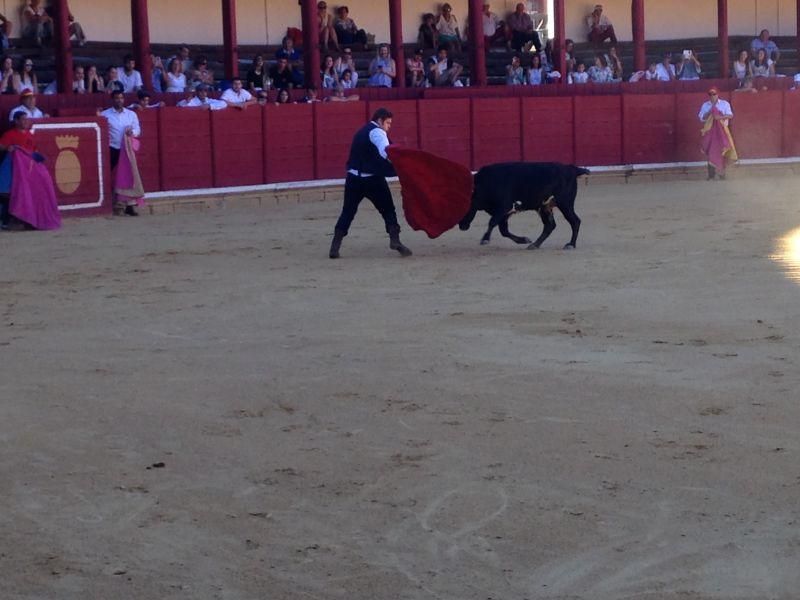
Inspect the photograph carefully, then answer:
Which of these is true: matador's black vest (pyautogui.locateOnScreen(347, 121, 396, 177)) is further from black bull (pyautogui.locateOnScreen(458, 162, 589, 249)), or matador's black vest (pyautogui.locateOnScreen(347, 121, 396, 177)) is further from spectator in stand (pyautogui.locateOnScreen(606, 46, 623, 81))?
spectator in stand (pyautogui.locateOnScreen(606, 46, 623, 81))

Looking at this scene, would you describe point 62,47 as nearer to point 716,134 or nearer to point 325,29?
point 325,29

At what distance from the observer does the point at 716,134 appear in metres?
21.5

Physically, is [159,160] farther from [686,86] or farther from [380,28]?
[686,86]

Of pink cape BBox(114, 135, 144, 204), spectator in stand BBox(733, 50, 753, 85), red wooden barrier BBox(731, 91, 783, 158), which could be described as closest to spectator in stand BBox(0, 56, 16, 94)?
pink cape BBox(114, 135, 144, 204)

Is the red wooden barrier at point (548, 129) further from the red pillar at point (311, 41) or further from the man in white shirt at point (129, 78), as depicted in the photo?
the man in white shirt at point (129, 78)

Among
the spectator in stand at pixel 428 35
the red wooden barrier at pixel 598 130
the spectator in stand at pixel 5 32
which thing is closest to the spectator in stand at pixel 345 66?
the spectator in stand at pixel 428 35

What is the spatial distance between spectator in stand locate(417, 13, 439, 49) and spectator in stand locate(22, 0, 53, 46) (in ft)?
21.3

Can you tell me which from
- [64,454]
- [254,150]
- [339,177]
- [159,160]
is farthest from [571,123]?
[64,454]

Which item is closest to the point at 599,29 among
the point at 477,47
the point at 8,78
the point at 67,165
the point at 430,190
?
the point at 477,47

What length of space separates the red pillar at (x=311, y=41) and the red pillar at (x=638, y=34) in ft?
20.4

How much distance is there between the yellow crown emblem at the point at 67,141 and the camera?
1591cm

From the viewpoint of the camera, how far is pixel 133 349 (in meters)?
7.66

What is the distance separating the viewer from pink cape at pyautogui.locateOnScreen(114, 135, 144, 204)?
54.5 feet

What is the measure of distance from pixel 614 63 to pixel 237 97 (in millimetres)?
8183
